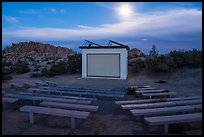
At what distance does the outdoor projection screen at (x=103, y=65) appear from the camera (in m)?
18.7

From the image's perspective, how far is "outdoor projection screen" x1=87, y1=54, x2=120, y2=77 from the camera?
61.3ft

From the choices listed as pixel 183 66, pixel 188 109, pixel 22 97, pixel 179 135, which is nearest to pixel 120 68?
pixel 183 66

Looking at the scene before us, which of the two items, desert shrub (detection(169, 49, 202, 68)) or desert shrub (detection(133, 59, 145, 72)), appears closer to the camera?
desert shrub (detection(169, 49, 202, 68))

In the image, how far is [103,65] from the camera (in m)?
19.0

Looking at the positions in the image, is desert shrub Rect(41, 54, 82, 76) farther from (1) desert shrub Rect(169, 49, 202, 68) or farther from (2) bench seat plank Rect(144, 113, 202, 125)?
(2) bench seat plank Rect(144, 113, 202, 125)

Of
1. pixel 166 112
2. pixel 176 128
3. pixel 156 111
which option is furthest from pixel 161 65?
pixel 176 128

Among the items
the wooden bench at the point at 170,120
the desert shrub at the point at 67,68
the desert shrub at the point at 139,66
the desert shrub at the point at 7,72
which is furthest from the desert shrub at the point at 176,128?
the desert shrub at the point at 67,68

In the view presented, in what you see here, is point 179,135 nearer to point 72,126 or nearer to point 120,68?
point 72,126

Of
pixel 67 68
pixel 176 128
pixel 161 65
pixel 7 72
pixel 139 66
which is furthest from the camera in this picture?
pixel 7 72

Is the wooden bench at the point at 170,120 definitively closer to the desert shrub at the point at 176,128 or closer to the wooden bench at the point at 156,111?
the desert shrub at the point at 176,128

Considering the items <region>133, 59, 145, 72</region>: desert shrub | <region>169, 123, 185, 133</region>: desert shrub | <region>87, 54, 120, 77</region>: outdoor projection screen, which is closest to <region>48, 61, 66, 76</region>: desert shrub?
<region>87, 54, 120, 77</region>: outdoor projection screen

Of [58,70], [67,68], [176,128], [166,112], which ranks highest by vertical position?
[67,68]

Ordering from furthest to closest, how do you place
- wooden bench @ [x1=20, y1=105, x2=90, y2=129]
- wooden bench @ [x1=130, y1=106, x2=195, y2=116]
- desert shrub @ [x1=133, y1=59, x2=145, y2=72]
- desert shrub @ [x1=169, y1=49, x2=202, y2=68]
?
desert shrub @ [x1=133, y1=59, x2=145, y2=72], desert shrub @ [x1=169, y1=49, x2=202, y2=68], wooden bench @ [x1=130, y1=106, x2=195, y2=116], wooden bench @ [x1=20, y1=105, x2=90, y2=129]

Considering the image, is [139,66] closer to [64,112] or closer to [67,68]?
[67,68]
